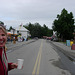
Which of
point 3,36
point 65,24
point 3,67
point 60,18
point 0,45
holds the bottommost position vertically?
point 3,67

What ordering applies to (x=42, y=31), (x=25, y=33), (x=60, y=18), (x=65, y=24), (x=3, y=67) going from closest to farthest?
(x=3, y=67), (x=65, y=24), (x=60, y=18), (x=25, y=33), (x=42, y=31)

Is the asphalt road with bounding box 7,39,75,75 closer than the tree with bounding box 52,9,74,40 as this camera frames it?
Yes

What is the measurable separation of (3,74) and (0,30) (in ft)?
2.24

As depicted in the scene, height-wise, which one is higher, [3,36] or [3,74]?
[3,36]

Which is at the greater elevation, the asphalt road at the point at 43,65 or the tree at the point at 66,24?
the tree at the point at 66,24

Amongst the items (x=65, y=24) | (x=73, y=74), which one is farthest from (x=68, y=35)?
(x=73, y=74)

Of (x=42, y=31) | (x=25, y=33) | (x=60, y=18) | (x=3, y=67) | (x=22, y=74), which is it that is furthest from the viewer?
(x=42, y=31)

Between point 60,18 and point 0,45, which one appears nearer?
point 0,45

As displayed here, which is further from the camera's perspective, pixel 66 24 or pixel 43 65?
pixel 66 24

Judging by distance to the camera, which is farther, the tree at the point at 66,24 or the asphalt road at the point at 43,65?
the tree at the point at 66,24

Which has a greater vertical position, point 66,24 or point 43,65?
point 66,24

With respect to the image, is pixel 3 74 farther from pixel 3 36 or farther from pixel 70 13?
pixel 70 13

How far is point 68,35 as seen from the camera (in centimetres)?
5209

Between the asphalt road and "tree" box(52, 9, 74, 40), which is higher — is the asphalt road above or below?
below
